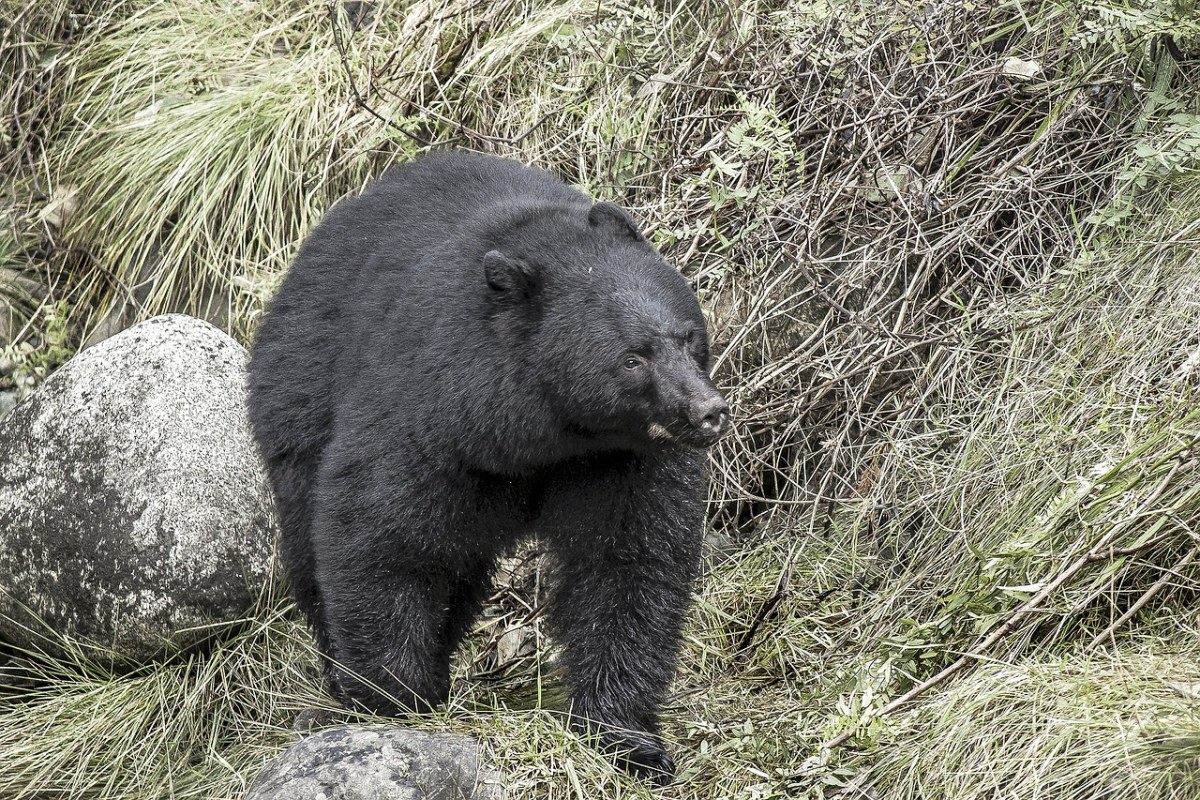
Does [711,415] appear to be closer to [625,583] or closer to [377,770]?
[625,583]

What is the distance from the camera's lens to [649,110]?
604cm

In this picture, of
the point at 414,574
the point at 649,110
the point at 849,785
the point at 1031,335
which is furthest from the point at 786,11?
the point at 849,785

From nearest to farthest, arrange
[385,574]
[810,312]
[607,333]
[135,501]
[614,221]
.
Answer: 1. [607,333]
2. [614,221]
3. [385,574]
4. [135,501]
5. [810,312]

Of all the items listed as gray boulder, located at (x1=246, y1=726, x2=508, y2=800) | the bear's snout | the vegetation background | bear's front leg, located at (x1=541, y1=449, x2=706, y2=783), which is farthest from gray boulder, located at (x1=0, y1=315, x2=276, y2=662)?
the bear's snout

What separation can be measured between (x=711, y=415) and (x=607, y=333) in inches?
15.2

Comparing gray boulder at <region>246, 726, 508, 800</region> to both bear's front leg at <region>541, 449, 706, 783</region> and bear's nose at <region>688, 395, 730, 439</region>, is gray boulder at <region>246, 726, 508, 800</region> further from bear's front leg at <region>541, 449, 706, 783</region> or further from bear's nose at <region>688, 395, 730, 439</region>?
bear's nose at <region>688, 395, 730, 439</region>

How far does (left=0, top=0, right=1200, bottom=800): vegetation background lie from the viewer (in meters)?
3.83

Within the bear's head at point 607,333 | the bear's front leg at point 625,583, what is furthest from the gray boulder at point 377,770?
the bear's head at point 607,333

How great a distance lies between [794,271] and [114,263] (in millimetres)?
3646

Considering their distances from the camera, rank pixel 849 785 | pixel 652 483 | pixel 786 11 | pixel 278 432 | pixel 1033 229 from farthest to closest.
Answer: pixel 786 11
pixel 1033 229
pixel 278 432
pixel 652 483
pixel 849 785

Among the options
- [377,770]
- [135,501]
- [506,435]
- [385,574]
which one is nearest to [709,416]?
[506,435]

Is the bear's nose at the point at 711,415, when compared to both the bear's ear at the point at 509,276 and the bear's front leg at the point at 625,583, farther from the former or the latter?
the bear's ear at the point at 509,276

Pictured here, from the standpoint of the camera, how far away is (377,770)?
12.3 feet

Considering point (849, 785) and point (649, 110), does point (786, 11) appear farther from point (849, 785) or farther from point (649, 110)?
point (849, 785)
